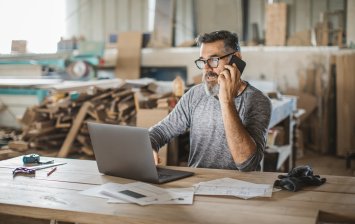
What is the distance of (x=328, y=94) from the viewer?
7004 millimetres

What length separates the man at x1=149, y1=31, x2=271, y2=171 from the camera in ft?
7.41

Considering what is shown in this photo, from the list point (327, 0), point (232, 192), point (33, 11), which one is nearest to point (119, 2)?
point (327, 0)

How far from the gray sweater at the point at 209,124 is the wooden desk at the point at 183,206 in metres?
0.46

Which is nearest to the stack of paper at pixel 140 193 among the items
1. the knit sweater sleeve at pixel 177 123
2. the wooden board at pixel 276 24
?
the knit sweater sleeve at pixel 177 123

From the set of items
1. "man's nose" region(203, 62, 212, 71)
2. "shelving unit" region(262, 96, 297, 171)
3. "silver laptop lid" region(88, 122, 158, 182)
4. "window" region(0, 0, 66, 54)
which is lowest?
"shelving unit" region(262, 96, 297, 171)

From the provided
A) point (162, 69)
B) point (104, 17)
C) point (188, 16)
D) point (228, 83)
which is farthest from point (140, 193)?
point (104, 17)

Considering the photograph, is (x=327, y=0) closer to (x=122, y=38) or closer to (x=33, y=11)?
(x=122, y=38)

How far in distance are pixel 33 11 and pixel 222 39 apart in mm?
Answer: 2108

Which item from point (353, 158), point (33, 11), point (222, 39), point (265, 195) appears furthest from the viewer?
point (353, 158)

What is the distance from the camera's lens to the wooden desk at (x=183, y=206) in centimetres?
154

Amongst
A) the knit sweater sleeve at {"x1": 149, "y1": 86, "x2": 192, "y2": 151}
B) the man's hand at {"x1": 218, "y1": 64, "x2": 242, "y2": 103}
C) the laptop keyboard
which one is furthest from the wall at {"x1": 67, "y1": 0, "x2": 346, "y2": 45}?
the laptop keyboard

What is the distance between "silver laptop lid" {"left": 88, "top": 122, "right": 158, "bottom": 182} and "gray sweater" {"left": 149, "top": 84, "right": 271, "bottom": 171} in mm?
469

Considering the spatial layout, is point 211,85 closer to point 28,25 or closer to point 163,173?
point 163,173

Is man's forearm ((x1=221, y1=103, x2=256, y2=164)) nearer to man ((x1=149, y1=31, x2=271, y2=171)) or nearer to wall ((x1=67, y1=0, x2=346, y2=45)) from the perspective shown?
man ((x1=149, y1=31, x2=271, y2=171))
